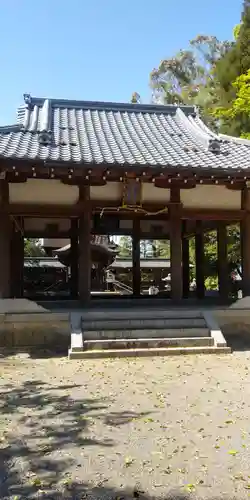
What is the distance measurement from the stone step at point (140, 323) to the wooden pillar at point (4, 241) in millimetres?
1874

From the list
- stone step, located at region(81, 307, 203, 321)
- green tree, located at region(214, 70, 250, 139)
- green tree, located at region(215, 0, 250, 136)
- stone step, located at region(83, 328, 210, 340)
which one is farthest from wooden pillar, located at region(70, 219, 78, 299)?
green tree, located at region(215, 0, 250, 136)

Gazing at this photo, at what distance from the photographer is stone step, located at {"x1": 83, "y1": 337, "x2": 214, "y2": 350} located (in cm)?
808

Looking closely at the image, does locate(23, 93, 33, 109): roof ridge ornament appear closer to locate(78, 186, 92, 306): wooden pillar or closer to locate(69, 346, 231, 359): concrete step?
locate(78, 186, 92, 306): wooden pillar

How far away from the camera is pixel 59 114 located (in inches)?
524

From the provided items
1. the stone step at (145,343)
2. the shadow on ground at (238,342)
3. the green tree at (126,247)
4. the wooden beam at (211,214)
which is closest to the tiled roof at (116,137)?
the wooden beam at (211,214)

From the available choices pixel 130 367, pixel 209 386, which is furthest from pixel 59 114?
pixel 209 386

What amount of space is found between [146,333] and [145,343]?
0.34 meters

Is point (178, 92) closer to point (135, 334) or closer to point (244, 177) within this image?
point (244, 177)

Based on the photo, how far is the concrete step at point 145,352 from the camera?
773 centimetres

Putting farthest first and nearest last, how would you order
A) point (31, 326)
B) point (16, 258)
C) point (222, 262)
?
point (16, 258) < point (222, 262) < point (31, 326)

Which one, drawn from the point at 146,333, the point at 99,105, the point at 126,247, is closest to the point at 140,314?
the point at 146,333

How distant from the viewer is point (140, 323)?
8.95m

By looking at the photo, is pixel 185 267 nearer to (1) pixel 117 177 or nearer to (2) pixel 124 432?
(1) pixel 117 177

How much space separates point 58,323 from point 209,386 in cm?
387
